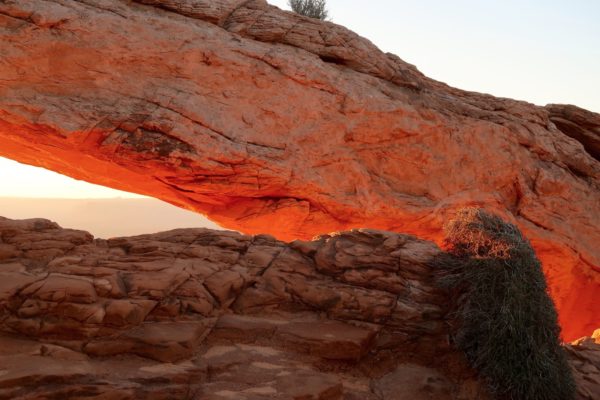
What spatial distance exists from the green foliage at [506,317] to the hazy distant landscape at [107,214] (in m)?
87.1

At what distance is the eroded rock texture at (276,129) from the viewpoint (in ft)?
32.5

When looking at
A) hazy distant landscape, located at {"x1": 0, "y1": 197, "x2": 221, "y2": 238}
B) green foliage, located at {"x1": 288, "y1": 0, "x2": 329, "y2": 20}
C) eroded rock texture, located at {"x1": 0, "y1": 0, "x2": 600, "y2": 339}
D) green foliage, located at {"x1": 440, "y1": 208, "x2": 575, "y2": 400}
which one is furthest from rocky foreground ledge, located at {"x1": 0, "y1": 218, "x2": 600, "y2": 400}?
hazy distant landscape, located at {"x1": 0, "y1": 197, "x2": 221, "y2": 238}

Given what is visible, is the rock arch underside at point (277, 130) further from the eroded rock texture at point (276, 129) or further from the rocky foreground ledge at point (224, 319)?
the rocky foreground ledge at point (224, 319)

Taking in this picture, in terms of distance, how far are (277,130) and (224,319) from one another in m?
6.04

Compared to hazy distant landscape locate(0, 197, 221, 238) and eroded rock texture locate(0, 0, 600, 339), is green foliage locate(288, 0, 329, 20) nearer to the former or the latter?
eroded rock texture locate(0, 0, 600, 339)

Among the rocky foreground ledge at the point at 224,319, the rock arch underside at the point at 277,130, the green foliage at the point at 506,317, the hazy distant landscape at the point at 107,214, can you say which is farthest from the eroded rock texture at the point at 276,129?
the hazy distant landscape at the point at 107,214

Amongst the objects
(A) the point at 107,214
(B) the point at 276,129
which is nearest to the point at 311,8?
(B) the point at 276,129

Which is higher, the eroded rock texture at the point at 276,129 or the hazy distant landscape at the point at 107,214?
the eroded rock texture at the point at 276,129

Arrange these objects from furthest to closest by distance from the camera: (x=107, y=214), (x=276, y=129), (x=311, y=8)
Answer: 1. (x=107, y=214)
2. (x=311, y=8)
3. (x=276, y=129)

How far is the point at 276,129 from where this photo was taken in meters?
11.5

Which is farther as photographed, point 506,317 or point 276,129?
point 276,129

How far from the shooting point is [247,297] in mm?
6848

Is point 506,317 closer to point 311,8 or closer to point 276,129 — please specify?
point 276,129

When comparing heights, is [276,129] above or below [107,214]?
above
